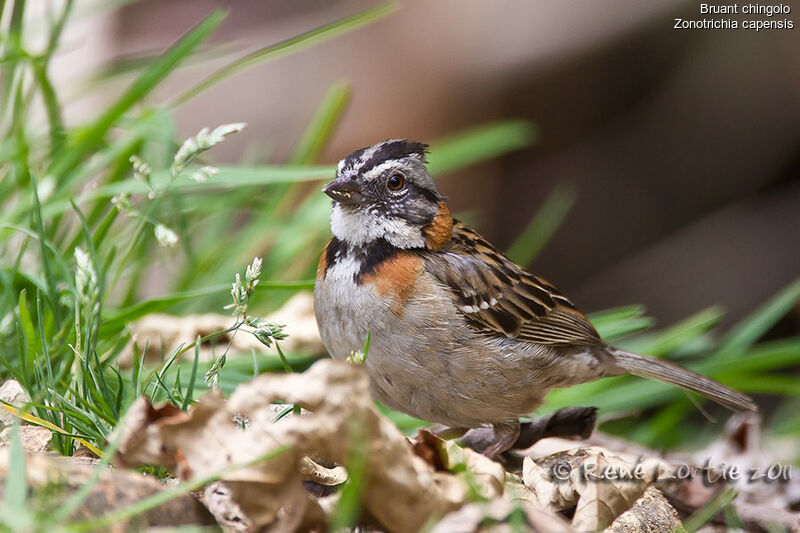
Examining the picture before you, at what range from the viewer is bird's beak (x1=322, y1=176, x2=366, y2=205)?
388 centimetres

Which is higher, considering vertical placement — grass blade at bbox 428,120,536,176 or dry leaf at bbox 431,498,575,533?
Answer: grass blade at bbox 428,120,536,176

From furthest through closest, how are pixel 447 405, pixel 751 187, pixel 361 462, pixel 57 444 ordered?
pixel 751 187
pixel 447 405
pixel 57 444
pixel 361 462

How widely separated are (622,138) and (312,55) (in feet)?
10.7

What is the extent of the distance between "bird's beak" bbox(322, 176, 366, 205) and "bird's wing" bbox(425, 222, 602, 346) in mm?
409

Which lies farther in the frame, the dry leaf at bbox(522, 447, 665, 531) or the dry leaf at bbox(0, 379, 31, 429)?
the dry leaf at bbox(0, 379, 31, 429)

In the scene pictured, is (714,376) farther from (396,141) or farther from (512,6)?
(512,6)

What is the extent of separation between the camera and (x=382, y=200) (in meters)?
3.99

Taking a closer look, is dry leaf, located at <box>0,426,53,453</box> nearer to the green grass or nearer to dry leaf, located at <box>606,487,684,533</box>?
the green grass

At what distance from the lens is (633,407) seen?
476 cm

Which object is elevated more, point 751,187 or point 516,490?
point 751,187

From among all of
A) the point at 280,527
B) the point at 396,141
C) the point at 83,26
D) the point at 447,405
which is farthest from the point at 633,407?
the point at 83,26

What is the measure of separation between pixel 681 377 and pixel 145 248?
271 cm

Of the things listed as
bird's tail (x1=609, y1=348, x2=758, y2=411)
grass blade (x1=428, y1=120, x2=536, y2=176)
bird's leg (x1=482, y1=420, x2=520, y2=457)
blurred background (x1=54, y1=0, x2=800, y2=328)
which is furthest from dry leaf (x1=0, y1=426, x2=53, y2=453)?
blurred background (x1=54, y1=0, x2=800, y2=328)

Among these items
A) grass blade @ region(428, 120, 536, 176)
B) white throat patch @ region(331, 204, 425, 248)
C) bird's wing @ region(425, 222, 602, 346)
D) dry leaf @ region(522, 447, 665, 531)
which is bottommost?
dry leaf @ region(522, 447, 665, 531)
